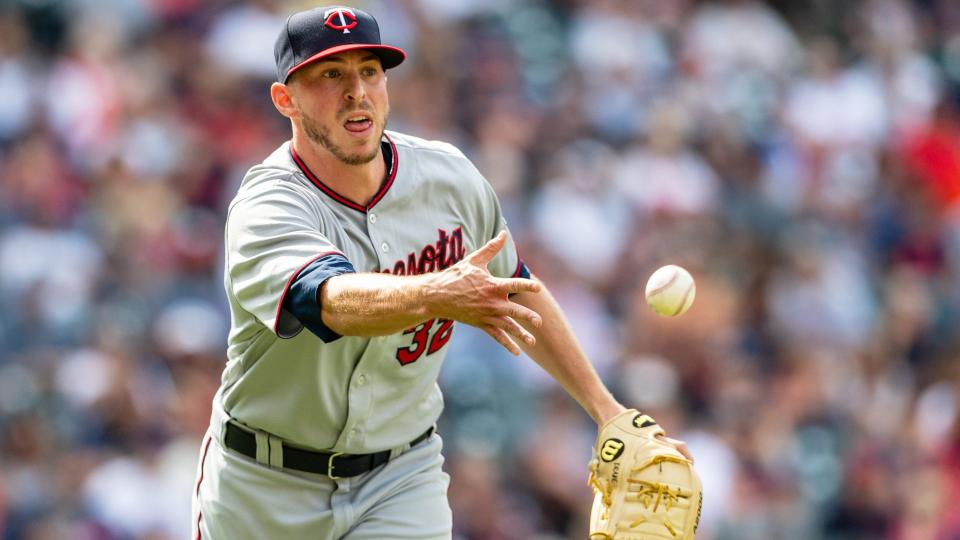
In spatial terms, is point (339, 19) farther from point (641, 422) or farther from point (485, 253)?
point (641, 422)

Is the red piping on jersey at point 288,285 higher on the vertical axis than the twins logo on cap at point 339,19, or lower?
lower

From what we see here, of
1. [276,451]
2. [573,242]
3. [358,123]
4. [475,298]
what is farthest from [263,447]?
[573,242]

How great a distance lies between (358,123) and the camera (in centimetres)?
445

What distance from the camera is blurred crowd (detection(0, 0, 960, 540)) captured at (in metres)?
8.93

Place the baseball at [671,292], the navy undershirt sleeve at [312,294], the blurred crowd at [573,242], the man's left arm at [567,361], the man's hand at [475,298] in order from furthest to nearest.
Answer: the blurred crowd at [573,242] → the baseball at [671,292] → the man's left arm at [567,361] → the navy undershirt sleeve at [312,294] → the man's hand at [475,298]

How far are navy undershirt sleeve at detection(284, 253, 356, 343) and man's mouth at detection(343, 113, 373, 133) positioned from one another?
633mm

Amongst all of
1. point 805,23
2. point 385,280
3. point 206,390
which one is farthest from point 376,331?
point 805,23

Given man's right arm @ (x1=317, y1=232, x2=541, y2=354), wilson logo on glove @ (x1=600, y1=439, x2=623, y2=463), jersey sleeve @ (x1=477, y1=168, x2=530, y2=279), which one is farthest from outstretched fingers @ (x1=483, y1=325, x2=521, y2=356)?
jersey sleeve @ (x1=477, y1=168, x2=530, y2=279)

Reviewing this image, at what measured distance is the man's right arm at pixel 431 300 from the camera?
3586mm

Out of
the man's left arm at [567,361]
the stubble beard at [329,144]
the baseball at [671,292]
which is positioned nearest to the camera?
the stubble beard at [329,144]

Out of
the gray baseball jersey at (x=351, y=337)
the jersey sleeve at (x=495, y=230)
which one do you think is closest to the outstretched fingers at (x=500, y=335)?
the gray baseball jersey at (x=351, y=337)

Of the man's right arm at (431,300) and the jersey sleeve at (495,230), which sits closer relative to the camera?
the man's right arm at (431,300)

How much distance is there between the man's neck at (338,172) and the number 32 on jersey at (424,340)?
1.40 feet

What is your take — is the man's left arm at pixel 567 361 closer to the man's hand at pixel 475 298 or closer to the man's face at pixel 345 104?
the man's face at pixel 345 104
